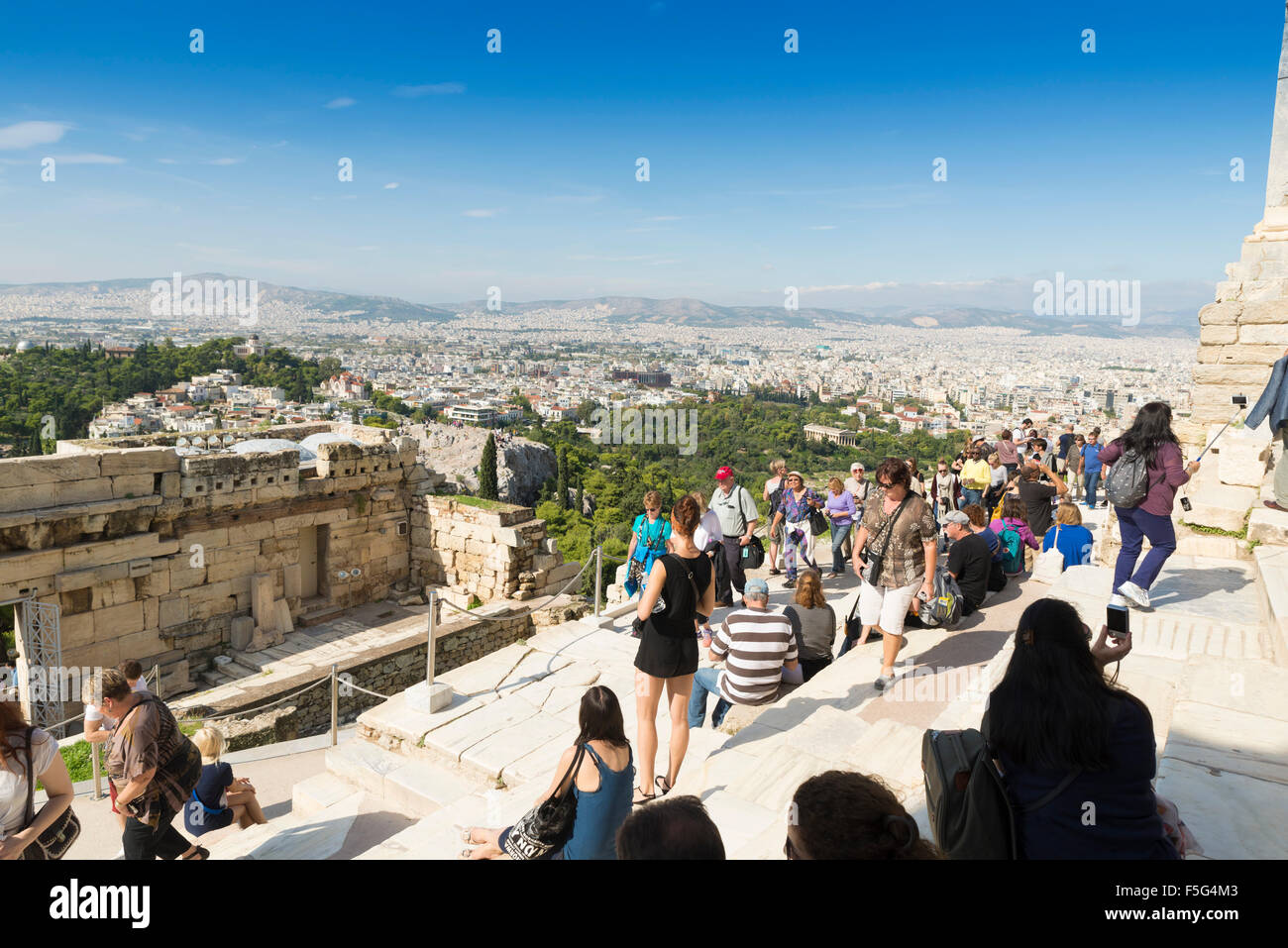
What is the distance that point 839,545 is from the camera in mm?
8789

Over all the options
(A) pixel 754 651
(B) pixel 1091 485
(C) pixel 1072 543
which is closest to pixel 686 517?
(A) pixel 754 651

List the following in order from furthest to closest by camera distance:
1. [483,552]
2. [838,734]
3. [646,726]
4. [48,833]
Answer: [483,552]
[838,734]
[646,726]
[48,833]

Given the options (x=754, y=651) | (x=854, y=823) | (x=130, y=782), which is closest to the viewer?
(x=854, y=823)

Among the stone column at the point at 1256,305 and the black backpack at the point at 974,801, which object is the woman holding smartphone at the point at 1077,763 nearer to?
the black backpack at the point at 974,801

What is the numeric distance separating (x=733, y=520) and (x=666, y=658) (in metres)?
3.70

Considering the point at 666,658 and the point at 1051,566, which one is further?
the point at 1051,566

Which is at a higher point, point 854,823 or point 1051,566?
point 854,823

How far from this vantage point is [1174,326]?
158 m

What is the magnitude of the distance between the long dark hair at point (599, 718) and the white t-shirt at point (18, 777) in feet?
8.25

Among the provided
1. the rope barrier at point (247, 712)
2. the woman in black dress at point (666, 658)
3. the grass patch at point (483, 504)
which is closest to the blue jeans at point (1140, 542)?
the woman in black dress at point (666, 658)

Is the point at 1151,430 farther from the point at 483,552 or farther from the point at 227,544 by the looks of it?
the point at 227,544

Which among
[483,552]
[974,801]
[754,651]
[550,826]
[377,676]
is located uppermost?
[974,801]

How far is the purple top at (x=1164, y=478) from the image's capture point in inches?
199
